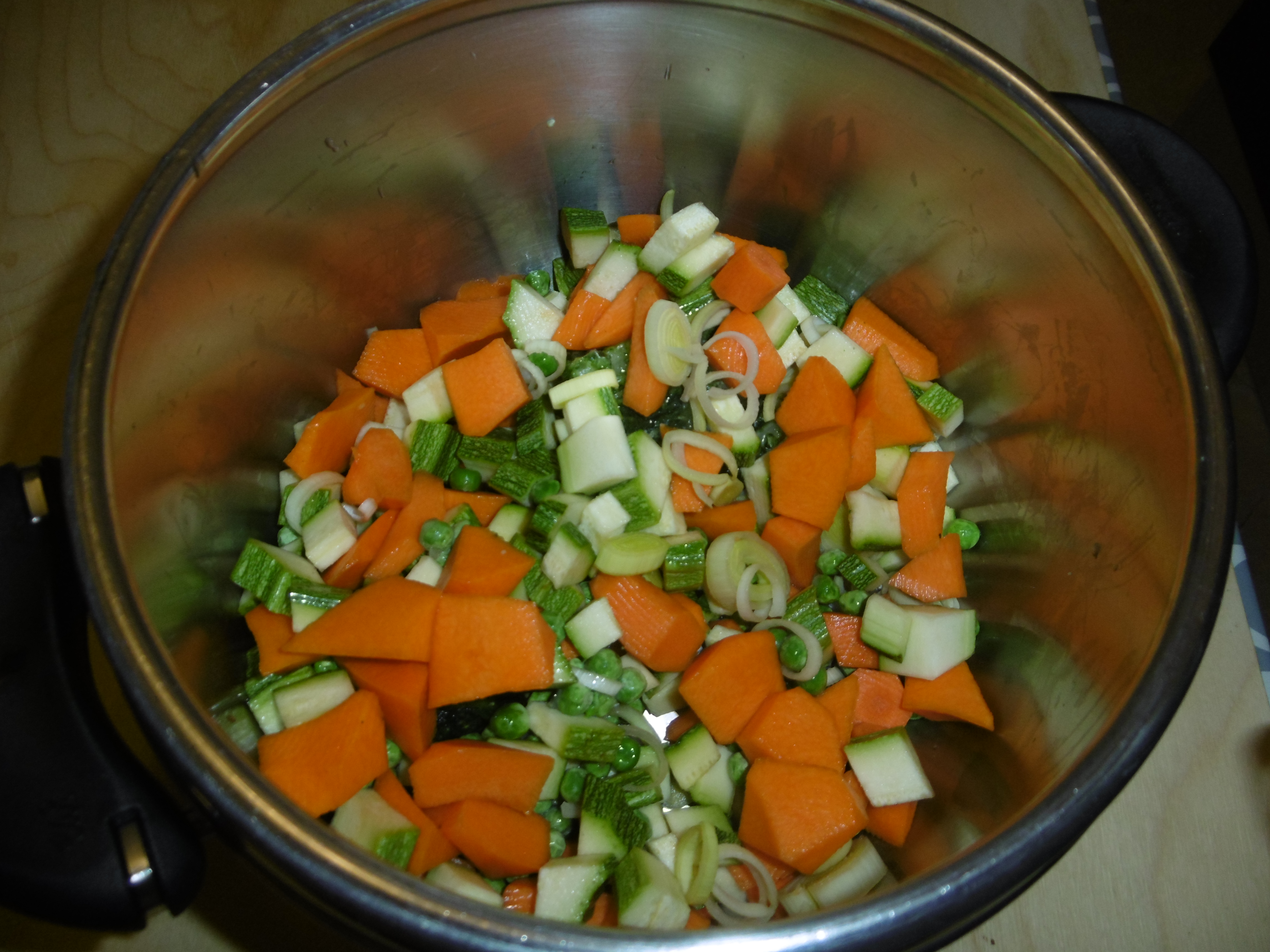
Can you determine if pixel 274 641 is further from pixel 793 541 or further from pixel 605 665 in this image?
pixel 793 541

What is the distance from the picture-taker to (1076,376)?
1.52 metres

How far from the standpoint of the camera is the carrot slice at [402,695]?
4.59ft

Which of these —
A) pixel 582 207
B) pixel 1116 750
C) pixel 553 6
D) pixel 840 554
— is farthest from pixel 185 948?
pixel 553 6

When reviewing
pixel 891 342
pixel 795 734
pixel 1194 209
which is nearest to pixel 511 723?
pixel 795 734

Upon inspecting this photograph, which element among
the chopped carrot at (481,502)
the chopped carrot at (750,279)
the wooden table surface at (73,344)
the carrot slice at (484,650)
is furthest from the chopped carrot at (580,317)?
the wooden table surface at (73,344)

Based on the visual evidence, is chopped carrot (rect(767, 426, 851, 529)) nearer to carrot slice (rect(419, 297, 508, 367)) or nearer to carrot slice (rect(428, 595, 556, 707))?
carrot slice (rect(428, 595, 556, 707))

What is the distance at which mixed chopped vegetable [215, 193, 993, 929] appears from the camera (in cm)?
139

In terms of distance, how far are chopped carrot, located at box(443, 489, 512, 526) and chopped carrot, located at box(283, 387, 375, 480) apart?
23 centimetres

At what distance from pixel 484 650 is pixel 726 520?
0.54 metres

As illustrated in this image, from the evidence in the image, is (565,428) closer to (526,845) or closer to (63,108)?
(526,845)

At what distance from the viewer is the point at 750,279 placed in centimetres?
176

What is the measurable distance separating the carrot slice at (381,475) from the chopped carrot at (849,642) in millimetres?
871

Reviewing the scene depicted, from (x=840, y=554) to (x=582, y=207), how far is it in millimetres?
967

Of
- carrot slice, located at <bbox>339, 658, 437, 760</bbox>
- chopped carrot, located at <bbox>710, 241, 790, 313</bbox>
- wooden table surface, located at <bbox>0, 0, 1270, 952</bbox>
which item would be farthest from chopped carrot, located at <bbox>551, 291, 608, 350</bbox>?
wooden table surface, located at <bbox>0, 0, 1270, 952</bbox>
